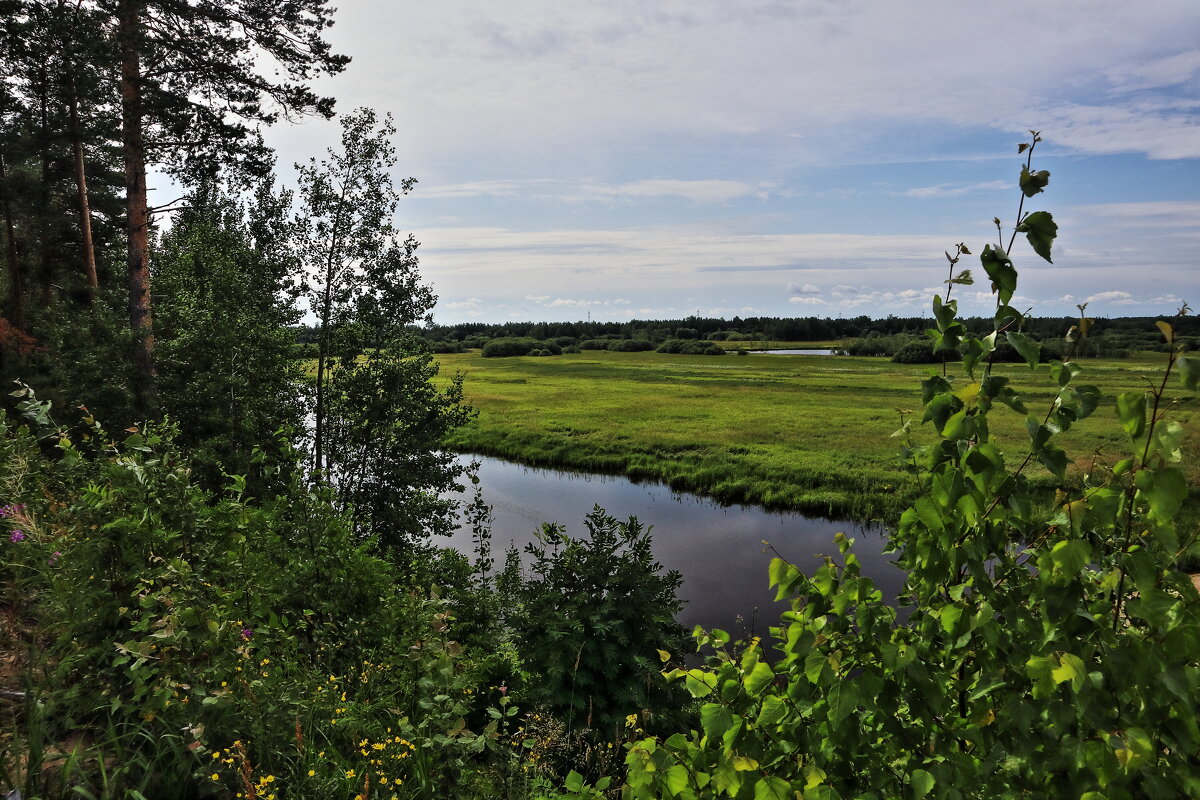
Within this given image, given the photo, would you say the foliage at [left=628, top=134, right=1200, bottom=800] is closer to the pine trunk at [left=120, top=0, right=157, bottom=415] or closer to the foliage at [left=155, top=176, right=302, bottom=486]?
the foliage at [left=155, top=176, right=302, bottom=486]

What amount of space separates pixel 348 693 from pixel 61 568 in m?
2.19

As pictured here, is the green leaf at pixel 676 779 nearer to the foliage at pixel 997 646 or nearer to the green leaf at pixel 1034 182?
the foliage at pixel 997 646

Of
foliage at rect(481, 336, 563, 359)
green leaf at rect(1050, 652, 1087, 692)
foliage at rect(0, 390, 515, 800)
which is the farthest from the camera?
foliage at rect(481, 336, 563, 359)

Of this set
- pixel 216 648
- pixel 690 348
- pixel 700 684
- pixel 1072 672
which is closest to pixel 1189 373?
pixel 1072 672

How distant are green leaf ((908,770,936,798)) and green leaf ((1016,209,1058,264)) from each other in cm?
147

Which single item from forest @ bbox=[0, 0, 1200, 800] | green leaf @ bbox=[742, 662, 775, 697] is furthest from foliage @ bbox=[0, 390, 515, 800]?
green leaf @ bbox=[742, 662, 775, 697]

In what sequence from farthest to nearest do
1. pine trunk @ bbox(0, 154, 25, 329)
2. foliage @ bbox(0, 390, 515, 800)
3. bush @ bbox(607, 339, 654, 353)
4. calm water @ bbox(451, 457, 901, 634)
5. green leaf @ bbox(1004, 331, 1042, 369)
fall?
1. bush @ bbox(607, 339, 654, 353)
2. pine trunk @ bbox(0, 154, 25, 329)
3. calm water @ bbox(451, 457, 901, 634)
4. foliage @ bbox(0, 390, 515, 800)
5. green leaf @ bbox(1004, 331, 1042, 369)

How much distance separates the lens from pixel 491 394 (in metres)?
59.4

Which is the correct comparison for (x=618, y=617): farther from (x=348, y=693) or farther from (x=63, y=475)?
(x=63, y=475)

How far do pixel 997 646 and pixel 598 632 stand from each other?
5.01 meters

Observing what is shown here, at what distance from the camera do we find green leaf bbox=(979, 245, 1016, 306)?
5.88 ft

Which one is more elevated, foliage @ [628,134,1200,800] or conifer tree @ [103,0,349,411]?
conifer tree @ [103,0,349,411]

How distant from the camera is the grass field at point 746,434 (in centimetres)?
2717

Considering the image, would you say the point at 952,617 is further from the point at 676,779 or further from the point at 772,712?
the point at 676,779
